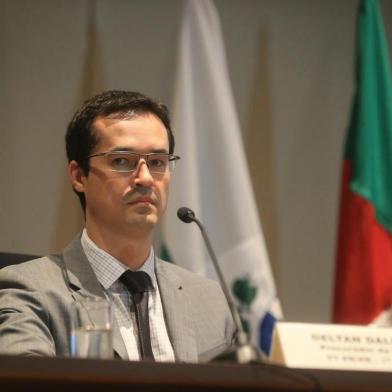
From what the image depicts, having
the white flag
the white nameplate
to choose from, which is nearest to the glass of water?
the white nameplate

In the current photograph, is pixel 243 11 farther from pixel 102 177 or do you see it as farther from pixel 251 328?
pixel 102 177

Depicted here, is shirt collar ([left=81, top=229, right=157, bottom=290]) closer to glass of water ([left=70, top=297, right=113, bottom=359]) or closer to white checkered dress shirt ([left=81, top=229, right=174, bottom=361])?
white checkered dress shirt ([left=81, top=229, right=174, bottom=361])

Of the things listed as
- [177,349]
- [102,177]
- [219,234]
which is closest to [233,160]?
[219,234]

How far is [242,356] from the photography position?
158 centimetres

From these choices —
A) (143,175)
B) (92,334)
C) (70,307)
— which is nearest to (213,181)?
(143,175)

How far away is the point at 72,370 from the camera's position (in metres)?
1.38

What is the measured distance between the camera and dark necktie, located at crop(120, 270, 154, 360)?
232cm

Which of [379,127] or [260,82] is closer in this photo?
[379,127]

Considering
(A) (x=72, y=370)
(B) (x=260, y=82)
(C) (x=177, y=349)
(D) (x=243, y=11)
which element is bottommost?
(C) (x=177, y=349)

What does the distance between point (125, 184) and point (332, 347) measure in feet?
3.37

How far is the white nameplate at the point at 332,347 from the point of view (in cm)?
165

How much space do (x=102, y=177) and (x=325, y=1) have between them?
2.11m

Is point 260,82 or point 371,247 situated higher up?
point 260,82

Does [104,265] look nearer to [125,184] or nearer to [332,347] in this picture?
[125,184]
